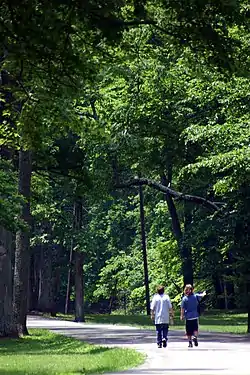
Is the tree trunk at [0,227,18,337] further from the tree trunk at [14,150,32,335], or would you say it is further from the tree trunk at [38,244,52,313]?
the tree trunk at [38,244,52,313]

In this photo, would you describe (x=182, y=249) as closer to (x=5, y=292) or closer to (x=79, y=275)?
(x=79, y=275)

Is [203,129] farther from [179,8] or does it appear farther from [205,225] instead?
[179,8]

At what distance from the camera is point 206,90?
102 ft

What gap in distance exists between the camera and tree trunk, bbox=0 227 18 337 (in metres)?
28.0

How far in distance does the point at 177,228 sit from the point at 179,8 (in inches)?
1519

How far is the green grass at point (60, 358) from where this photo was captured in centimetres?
1619

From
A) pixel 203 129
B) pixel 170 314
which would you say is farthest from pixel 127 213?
pixel 170 314

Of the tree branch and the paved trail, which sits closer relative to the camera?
the paved trail

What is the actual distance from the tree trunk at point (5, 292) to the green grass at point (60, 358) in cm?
90

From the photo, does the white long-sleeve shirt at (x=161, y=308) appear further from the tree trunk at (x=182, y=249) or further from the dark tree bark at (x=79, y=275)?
the dark tree bark at (x=79, y=275)

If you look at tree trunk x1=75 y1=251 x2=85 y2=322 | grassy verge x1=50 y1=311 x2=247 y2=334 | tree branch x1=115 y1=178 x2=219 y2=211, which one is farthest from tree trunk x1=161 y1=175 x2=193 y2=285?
tree trunk x1=75 y1=251 x2=85 y2=322

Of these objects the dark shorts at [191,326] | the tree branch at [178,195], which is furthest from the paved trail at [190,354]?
the tree branch at [178,195]

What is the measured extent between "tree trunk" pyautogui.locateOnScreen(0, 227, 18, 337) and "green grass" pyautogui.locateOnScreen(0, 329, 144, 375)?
2.97 ft

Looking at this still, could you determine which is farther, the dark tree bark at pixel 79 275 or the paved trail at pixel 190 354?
the dark tree bark at pixel 79 275
